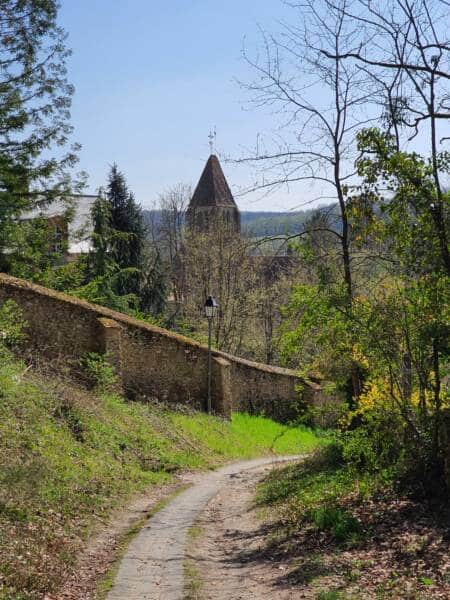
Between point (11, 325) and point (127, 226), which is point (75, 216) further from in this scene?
point (127, 226)

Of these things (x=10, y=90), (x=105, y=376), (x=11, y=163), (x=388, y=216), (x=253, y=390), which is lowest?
(x=253, y=390)

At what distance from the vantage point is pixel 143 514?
39.8 feet

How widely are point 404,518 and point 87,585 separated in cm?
420

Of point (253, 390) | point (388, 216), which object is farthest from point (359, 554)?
point (253, 390)

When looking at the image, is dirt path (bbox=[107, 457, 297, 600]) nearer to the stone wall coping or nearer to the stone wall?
the stone wall

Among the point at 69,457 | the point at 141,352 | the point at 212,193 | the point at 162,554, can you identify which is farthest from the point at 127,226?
the point at 212,193

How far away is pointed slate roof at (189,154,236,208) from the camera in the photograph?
2655 inches

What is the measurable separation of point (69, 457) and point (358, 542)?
263 inches

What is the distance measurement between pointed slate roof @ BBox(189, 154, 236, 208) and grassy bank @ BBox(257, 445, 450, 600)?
5611cm

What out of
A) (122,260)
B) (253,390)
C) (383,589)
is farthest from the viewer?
(122,260)

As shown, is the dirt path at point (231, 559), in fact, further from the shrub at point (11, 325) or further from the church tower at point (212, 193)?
the church tower at point (212, 193)

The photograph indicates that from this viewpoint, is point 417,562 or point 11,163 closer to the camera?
point 417,562

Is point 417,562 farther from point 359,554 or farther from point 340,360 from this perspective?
point 340,360

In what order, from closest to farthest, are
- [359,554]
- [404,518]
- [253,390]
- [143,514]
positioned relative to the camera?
[359,554]
[404,518]
[143,514]
[253,390]
